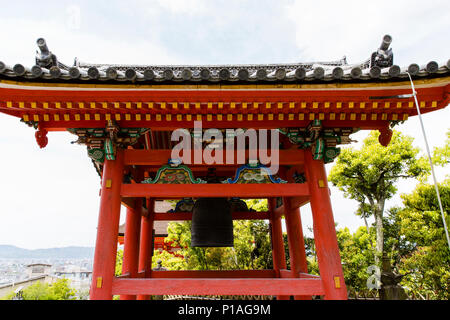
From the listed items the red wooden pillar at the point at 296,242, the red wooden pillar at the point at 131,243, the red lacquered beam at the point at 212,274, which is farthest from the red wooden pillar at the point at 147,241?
the red wooden pillar at the point at 296,242

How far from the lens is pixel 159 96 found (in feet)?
13.9

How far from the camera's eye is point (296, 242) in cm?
641

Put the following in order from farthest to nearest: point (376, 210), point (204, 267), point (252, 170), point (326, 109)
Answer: point (376, 210)
point (204, 267)
point (252, 170)
point (326, 109)

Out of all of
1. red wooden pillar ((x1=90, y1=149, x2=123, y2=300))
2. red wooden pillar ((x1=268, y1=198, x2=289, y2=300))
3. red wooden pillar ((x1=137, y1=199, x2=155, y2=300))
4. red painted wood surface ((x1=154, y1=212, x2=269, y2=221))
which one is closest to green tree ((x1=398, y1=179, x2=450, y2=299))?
red wooden pillar ((x1=268, y1=198, x2=289, y2=300))

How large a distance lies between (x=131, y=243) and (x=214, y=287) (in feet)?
9.12

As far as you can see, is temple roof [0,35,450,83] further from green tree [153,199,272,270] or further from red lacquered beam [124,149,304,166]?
green tree [153,199,272,270]

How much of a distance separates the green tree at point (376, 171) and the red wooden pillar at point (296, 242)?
9.93 metres

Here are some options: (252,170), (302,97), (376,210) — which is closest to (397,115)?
(302,97)

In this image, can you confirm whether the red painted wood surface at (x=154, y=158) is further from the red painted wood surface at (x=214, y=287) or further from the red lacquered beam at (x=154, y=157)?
the red painted wood surface at (x=214, y=287)

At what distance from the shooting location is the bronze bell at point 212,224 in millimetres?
5391
